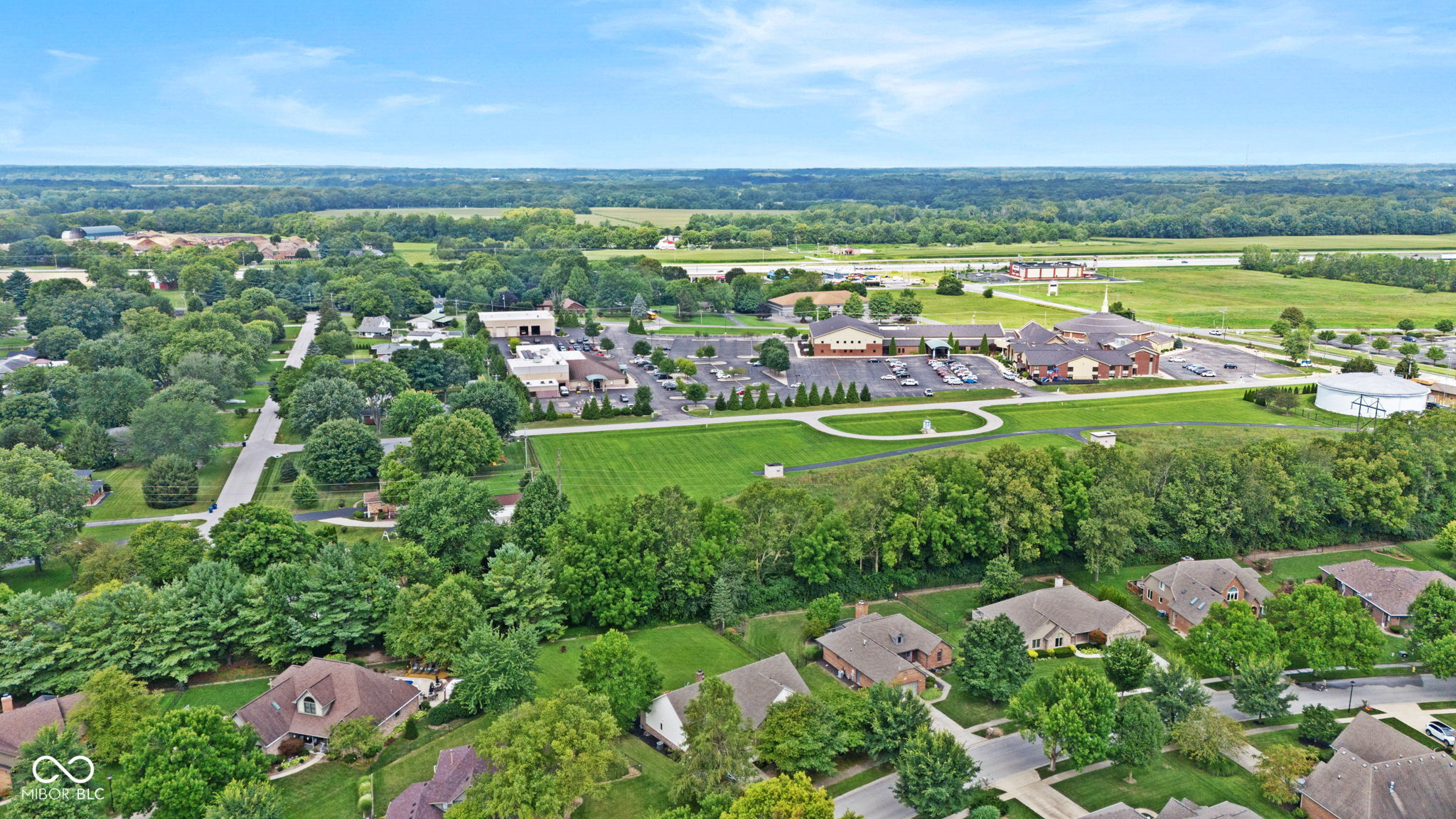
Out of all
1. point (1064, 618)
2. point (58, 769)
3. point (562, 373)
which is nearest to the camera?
point (58, 769)

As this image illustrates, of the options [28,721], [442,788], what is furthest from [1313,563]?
[28,721]

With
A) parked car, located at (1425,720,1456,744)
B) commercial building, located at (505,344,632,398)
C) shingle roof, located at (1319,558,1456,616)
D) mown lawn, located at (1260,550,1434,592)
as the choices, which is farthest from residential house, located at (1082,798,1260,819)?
commercial building, located at (505,344,632,398)

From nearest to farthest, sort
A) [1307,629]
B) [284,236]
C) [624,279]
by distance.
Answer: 1. [1307,629]
2. [624,279]
3. [284,236]

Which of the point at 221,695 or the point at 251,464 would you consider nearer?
the point at 221,695

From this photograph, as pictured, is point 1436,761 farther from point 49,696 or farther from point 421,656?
point 49,696

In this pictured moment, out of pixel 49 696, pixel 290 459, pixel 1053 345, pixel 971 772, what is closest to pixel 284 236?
pixel 290 459

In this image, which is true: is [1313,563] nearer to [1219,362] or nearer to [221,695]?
[1219,362]

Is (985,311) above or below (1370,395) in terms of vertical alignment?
above
